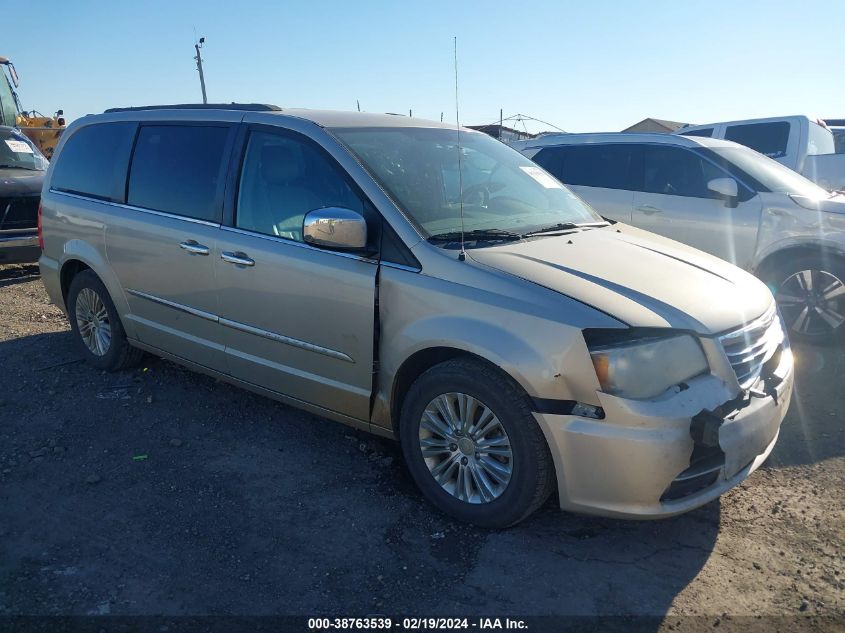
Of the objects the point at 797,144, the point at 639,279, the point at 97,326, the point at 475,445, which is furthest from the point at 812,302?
the point at 97,326

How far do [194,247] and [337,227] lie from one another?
1262 mm

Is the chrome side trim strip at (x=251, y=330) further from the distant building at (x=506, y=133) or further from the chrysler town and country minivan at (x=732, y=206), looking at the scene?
the distant building at (x=506, y=133)

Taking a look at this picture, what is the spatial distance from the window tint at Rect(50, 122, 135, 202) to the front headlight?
355 centimetres

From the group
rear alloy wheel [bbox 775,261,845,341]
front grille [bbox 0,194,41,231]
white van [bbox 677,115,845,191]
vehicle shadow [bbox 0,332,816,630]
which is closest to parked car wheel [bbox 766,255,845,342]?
rear alloy wheel [bbox 775,261,845,341]

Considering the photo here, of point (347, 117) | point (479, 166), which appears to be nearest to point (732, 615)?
point (479, 166)

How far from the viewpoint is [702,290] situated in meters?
3.11

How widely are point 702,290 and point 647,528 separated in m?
1.15

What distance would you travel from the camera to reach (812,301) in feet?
19.1

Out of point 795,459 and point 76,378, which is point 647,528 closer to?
point 795,459

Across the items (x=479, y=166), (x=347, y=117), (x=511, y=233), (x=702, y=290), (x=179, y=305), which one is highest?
(x=347, y=117)

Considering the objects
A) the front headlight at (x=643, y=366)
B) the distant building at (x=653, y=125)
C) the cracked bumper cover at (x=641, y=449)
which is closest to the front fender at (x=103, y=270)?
the cracked bumper cover at (x=641, y=449)

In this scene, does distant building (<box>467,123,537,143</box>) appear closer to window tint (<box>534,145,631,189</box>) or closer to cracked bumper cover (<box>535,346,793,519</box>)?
window tint (<box>534,145,631,189</box>)

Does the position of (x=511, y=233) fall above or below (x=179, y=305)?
above

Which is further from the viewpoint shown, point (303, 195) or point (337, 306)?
point (303, 195)
